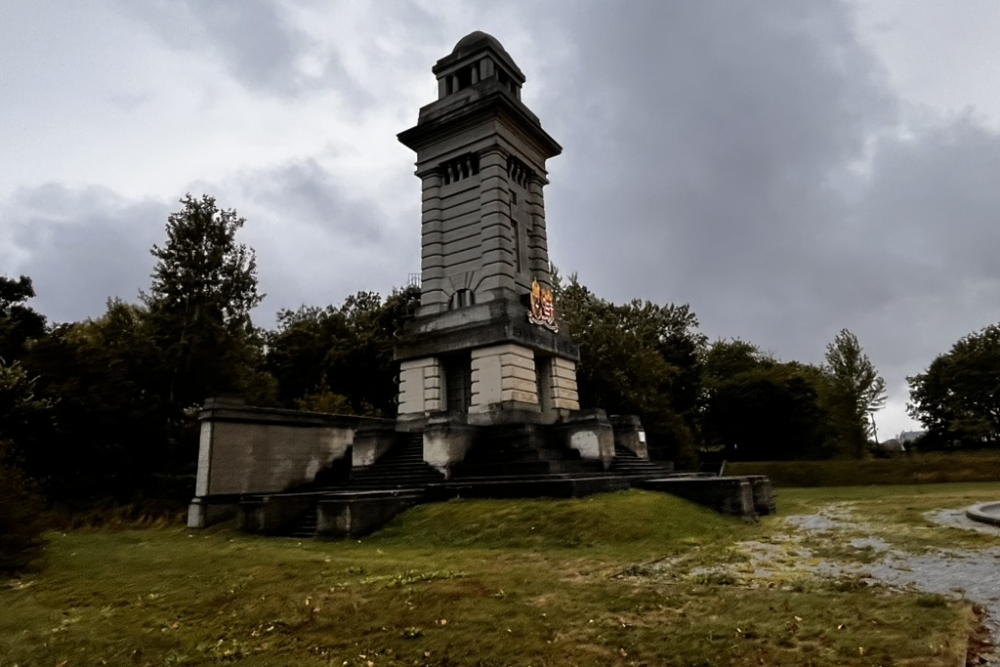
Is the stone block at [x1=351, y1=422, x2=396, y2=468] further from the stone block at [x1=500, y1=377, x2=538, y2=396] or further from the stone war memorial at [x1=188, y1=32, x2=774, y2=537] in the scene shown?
the stone block at [x1=500, y1=377, x2=538, y2=396]

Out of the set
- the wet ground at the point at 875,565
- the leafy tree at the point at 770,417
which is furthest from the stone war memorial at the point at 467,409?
the leafy tree at the point at 770,417

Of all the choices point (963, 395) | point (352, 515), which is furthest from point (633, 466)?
point (963, 395)

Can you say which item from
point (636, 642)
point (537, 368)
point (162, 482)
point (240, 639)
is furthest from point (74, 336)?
point (636, 642)

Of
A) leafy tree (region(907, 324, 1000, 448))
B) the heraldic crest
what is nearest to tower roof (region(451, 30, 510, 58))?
the heraldic crest

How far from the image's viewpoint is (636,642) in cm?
600

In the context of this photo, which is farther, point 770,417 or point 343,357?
point 770,417

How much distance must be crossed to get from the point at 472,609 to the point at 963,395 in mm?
63239

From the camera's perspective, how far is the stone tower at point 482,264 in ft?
76.8

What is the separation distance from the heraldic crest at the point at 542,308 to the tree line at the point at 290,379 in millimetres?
11958

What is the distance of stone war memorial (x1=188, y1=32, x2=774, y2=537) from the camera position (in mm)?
16891

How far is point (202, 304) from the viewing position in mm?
26484

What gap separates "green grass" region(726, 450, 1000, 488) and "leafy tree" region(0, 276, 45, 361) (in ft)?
114

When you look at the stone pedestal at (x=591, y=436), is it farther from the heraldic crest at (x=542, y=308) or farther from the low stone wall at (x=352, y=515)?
the low stone wall at (x=352, y=515)

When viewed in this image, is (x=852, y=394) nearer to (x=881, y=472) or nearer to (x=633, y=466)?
(x=881, y=472)
